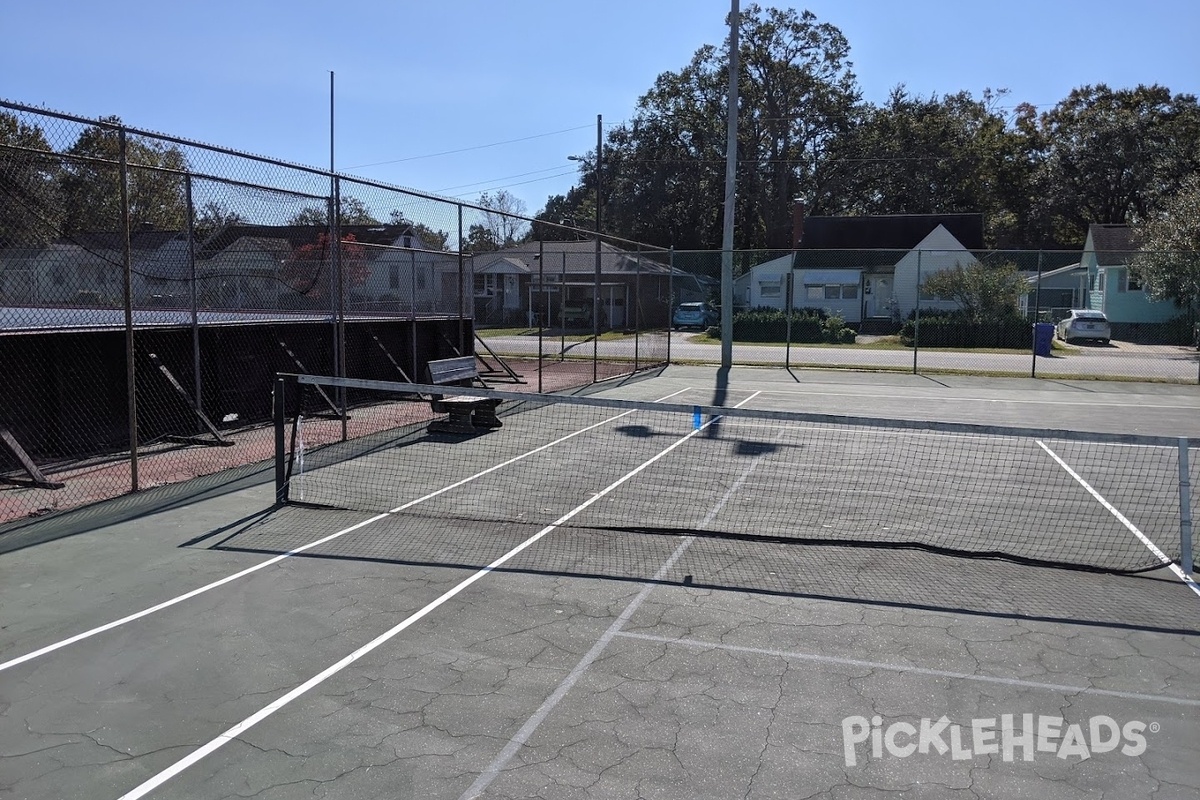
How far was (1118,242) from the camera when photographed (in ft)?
152

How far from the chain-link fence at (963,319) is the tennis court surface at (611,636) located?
16.6 metres

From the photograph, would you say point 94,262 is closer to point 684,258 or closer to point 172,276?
point 172,276

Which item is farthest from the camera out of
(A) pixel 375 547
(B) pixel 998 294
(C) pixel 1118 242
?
(C) pixel 1118 242

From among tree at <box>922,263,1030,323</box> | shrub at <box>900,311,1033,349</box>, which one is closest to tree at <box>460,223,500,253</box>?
shrub at <box>900,311,1033,349</box>

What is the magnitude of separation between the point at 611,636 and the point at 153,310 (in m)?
11.1

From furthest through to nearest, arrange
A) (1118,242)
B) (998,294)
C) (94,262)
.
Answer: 1. (1118,242)
2. (998,294)
3. (94,262)

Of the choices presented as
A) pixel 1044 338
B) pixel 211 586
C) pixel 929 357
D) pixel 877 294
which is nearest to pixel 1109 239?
pixel 877 294

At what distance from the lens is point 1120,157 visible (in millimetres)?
57062

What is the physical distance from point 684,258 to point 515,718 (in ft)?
196

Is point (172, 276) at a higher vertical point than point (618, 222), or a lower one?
lower

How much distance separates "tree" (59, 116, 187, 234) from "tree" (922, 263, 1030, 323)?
2939cm

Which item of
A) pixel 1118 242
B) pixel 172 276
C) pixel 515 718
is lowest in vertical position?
pixel 515 718

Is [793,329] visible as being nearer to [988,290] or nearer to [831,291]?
[988,290]

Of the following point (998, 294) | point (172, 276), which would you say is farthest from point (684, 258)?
point (172, 276)
